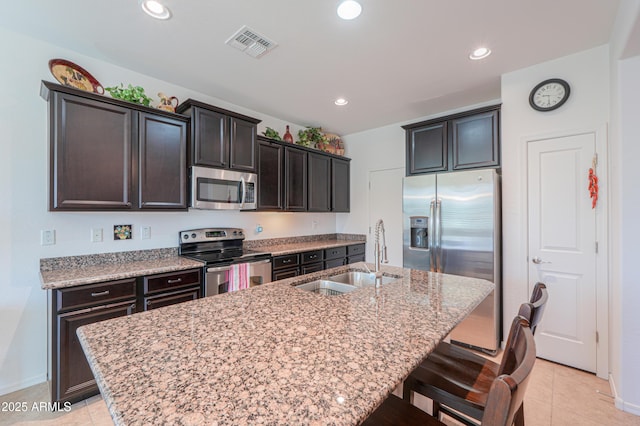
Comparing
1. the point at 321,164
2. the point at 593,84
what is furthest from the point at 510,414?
the point at 321,164

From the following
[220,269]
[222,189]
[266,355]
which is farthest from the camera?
[222,189]

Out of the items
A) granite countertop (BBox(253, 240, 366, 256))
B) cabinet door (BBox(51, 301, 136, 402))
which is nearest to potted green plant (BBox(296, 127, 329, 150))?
granite countertop (BBox(253, 240, 366, 256))

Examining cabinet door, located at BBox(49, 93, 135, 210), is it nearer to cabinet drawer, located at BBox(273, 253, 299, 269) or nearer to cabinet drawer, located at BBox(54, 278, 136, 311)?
cabinet drawer, located at BBox(54, 278, 136, 311)

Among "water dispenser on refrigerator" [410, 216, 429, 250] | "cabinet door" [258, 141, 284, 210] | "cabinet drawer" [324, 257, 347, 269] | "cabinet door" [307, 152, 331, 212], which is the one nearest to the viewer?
"water dispenser on refrigerator" [410, 216, 429, 250]

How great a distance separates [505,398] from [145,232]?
10.1 feet

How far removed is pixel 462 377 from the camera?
1237 mm

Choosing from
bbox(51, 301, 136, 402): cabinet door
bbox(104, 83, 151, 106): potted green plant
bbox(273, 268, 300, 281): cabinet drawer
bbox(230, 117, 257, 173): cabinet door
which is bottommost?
bbox(51, 301, 136, 402): cabinet door

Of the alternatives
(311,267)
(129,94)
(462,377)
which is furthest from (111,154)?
(462,377)

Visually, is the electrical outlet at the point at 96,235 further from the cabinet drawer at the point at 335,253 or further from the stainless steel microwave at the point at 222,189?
the cabinet drawer at the point at 335,253

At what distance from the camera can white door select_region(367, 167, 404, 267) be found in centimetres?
430

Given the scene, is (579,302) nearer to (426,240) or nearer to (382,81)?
(426,240)

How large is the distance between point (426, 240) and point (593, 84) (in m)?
1.98

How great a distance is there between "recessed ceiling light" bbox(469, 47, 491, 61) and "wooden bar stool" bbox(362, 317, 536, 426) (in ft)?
7.75

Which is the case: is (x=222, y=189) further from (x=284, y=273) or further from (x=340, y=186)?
(x=340, y=186)
